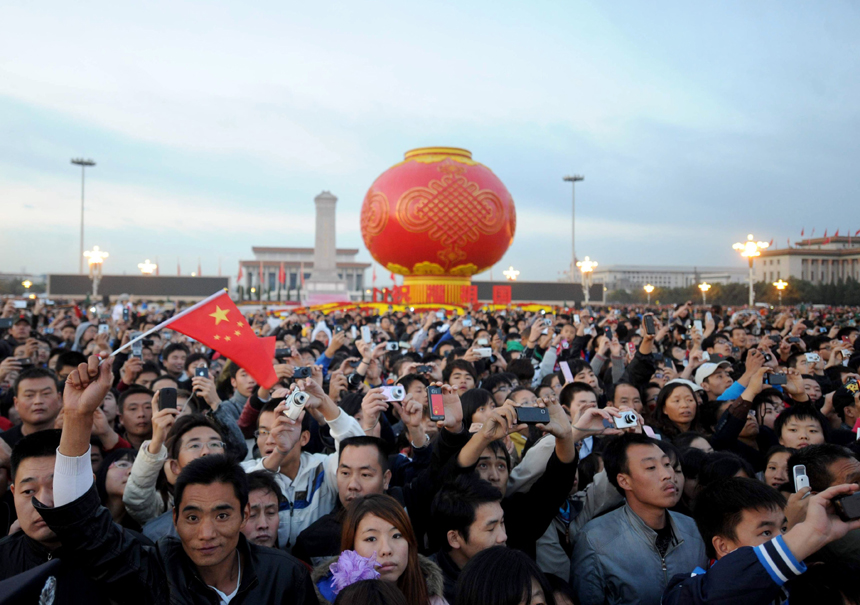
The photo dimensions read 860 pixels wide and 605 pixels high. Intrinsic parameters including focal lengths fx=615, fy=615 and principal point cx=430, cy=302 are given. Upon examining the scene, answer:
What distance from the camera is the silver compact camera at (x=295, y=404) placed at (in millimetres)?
2811

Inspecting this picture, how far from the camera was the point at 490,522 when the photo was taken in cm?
251

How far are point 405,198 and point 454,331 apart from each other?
13.8 metres

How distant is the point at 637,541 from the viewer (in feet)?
8.53

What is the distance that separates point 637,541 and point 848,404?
8.85ft

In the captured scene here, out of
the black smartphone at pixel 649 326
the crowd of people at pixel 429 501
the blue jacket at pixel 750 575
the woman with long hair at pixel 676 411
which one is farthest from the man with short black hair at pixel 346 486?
the black smartphone at pixel 649 326

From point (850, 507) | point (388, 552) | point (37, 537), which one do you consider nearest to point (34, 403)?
point (37, 537)

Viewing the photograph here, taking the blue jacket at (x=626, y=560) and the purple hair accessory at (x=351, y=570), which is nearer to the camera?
the purple hair accessory at (x=351, y=570)

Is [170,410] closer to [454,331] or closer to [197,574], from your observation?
[197,574]

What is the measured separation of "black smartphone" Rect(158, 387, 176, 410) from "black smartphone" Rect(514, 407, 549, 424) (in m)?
1.66

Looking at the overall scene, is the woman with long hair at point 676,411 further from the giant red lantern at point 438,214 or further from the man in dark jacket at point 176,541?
the giant red lantern at point 438,214

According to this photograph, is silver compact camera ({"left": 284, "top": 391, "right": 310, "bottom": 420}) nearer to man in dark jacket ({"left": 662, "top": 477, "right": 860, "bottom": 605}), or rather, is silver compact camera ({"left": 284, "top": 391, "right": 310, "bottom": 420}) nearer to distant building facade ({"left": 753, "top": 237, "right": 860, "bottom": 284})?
man in dark jacket ({"left": 662, "top": 477, "right": 860, "bottom": 605})

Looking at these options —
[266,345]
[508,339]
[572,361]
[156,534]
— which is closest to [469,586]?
[156,534]

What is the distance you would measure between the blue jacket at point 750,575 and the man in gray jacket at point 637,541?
59cm

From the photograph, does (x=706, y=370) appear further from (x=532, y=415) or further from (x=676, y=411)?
(x=532, y=415)
